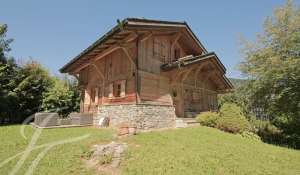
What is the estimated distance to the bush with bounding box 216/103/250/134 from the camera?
11789 millimetres

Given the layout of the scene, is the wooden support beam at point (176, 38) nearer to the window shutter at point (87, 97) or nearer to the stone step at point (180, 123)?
the stone step at point (180, 123)

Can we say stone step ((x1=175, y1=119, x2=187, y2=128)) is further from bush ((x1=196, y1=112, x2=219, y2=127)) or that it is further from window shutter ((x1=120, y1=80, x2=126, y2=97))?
window shutter ((x1=120, y1=80, x2=126, y2=97))

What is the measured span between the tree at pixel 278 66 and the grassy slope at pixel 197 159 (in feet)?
15.6

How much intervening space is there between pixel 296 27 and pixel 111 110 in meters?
12.4

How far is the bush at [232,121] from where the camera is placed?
1179 cm

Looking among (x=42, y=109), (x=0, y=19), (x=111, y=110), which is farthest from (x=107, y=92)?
(x=0, y=19)

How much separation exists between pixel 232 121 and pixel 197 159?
7.07 meters

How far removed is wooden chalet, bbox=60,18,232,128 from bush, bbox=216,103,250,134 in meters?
2.68

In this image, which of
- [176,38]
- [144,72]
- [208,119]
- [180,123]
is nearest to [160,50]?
[176,38]

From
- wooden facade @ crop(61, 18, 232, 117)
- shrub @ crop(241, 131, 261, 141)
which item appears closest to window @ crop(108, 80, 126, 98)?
wooden facade @ crop(61, 18, 232, 117)

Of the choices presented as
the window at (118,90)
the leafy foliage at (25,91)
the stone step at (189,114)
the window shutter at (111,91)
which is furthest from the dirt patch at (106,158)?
the leafy foliage at (25,91)

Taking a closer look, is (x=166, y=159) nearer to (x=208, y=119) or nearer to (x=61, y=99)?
(x=208, y=119)

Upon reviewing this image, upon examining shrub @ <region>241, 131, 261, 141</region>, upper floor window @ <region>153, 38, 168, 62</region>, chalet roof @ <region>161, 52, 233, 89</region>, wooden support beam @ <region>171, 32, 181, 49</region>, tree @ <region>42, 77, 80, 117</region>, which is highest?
wooden support beam @ <region>171, 32, 181, 49</region>

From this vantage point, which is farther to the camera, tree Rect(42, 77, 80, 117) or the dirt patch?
tree Rect(42, 77, 80, 117)
